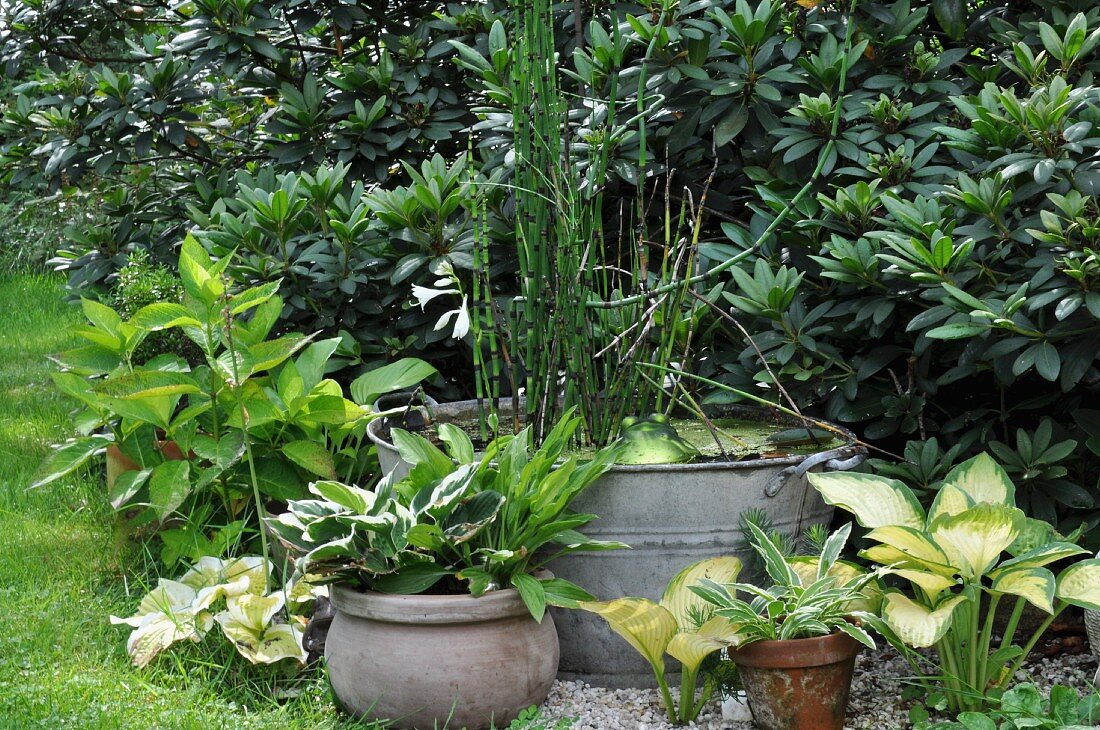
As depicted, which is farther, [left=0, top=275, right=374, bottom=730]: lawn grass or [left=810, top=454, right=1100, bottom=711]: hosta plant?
[left=0, top=275, right=374, bottom=730]: lawn grass

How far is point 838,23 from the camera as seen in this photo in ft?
8.14

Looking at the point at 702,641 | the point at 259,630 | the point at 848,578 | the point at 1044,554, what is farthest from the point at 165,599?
the point at 1044,554

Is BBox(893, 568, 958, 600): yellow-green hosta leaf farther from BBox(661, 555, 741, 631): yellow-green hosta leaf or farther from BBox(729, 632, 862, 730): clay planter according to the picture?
BBox(661, 555, 741, 631): yellow-green hosta leaf

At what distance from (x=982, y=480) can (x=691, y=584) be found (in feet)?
1.85

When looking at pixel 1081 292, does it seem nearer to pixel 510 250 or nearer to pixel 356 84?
pixel 510 250

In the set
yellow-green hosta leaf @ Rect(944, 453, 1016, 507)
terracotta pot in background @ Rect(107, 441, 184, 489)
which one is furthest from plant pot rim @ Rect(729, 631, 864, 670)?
terracotta pot in background @ Rect(107, 441, 184, 489)

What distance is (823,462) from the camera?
2020 millimetres

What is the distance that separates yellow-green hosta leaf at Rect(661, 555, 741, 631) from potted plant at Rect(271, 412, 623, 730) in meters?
0.15

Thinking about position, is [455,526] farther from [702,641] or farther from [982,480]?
[982,480]

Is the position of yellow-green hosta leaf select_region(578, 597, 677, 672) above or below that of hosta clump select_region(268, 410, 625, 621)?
below

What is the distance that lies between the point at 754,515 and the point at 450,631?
0.60 metres

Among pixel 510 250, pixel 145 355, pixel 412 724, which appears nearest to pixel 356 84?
pixel 510 250

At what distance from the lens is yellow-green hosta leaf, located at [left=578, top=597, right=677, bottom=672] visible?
1812 mm

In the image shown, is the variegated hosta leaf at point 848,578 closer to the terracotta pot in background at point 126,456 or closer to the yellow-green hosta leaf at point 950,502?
the yellow-green hosta leaf at point 950,502
